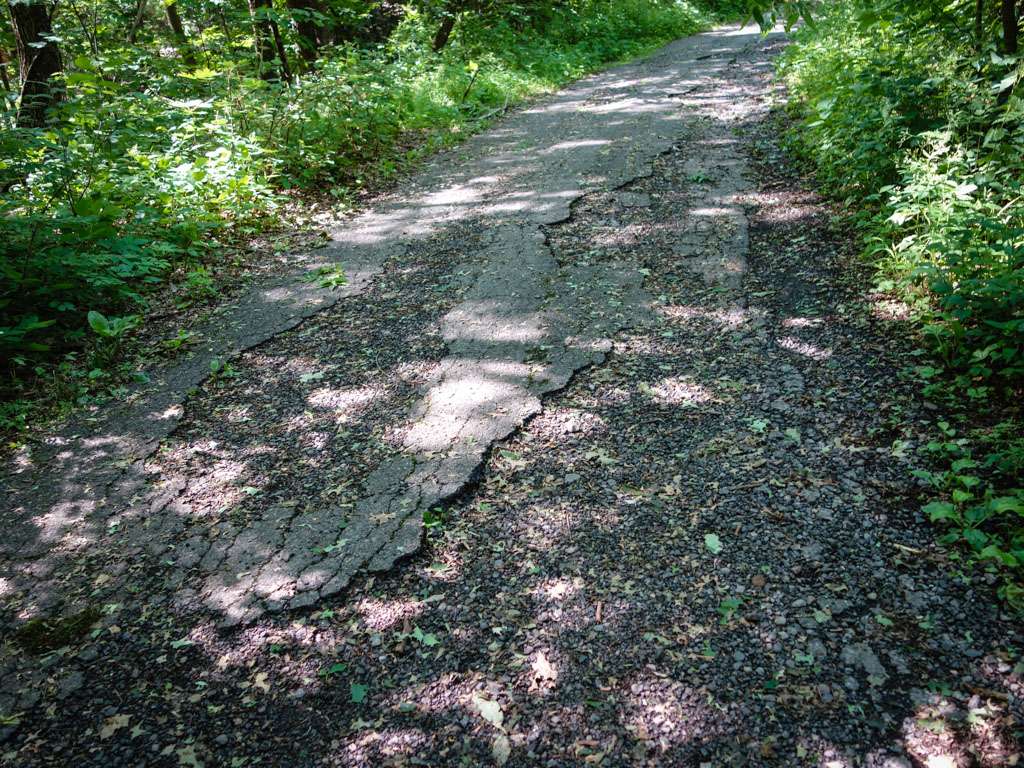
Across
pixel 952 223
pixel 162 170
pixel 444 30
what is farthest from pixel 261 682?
pixel 444 30

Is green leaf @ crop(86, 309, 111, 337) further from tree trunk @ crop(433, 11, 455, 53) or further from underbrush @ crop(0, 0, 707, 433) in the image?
tree trunk @ crop(433, 11, 455, 53)

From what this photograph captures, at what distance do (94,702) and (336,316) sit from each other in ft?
9.35

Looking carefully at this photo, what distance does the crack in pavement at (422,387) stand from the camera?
2.62 metres

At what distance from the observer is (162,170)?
5.74 meters

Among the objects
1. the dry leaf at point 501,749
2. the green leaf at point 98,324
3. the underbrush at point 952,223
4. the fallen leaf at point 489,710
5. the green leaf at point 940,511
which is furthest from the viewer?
the green leaf at point 98,324

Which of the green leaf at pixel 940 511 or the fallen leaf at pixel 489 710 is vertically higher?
the green leaf at pixel 940 511

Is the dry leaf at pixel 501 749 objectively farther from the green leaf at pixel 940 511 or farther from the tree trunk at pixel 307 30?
the tree trunk at pixel 307 30

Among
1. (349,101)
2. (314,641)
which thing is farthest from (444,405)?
(349,101)

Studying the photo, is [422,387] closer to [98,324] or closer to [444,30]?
[98,324]

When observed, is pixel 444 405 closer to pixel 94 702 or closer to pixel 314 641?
pixel 314 641

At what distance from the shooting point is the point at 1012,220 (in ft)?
11.7

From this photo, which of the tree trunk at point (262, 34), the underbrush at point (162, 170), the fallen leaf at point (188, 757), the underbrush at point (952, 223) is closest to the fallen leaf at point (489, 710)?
the fallen leaf at point (188, 757)

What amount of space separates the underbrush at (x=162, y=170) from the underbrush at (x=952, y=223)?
4584 millimetres

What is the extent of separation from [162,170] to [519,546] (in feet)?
16.9
